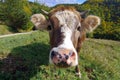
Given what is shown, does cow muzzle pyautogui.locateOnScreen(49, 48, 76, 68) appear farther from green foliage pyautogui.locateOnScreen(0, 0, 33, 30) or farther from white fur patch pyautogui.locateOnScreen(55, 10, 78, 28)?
green foliage pyautogui.locateOnScreen(0, 0, 33, 30)

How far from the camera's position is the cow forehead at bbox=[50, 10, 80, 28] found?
7.72 meters

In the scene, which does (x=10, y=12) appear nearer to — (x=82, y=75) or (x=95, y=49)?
(x=95, y=49)

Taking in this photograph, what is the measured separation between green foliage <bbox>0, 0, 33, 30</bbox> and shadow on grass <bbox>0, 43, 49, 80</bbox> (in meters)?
33.7

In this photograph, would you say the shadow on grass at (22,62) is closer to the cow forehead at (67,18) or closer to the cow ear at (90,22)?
the cow ear at (90,22)

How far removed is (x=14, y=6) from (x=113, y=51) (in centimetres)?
3422

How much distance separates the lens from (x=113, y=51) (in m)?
14.4

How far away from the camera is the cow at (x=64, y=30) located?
6.51 meters

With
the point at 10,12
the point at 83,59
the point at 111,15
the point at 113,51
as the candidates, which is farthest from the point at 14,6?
the point at 83,59

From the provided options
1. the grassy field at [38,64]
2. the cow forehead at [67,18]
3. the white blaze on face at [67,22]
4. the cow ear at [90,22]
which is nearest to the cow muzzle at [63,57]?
the white blaze on face at [67,22]

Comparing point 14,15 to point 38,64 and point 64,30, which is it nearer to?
point 38,64

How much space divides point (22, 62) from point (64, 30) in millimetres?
2280

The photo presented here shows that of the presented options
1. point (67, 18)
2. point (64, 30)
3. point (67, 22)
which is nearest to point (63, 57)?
point (64, 30)

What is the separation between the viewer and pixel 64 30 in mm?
7504

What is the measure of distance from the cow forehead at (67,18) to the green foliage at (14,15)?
3591 centimetres
